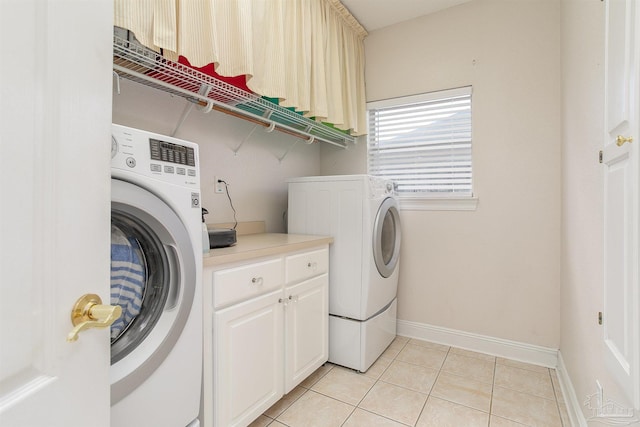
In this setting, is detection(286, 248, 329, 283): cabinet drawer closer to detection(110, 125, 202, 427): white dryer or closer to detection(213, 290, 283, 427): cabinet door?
detection(213, 290, 283, 427): cabinet door

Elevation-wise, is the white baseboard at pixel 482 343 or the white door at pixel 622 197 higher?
the white door at pixel 622 197

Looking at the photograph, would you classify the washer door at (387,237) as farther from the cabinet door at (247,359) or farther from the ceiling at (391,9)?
the ceiling at (391,9)

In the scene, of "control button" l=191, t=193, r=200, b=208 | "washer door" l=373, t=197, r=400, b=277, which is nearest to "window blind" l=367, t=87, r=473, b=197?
"washer door" l=373, t=197, r=400, b=277

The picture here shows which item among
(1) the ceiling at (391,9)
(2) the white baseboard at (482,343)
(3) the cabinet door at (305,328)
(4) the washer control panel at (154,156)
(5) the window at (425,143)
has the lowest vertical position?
(2) the white baseboard at (482,343)

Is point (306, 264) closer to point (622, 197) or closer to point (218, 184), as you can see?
point (218, 184)

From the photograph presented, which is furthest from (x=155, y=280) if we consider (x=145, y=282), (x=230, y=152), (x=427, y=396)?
(x=427, y=396)

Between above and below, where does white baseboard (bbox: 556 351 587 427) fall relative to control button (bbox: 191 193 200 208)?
below

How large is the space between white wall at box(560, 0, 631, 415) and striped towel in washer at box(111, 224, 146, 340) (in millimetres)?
1459

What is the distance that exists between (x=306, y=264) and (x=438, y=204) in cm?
126

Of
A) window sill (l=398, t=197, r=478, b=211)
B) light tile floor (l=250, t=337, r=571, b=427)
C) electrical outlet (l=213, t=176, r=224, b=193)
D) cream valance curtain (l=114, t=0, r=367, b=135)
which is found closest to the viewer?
cream valance curtain (l=114, t=0, r=367, b=135)

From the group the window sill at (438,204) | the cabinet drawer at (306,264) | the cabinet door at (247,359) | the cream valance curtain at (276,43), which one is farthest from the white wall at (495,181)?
the cabinet door at (247,359)

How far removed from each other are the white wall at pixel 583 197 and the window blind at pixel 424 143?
0.63 metres

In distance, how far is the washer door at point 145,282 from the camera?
34.7 inches

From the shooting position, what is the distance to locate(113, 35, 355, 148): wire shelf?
1.23m
